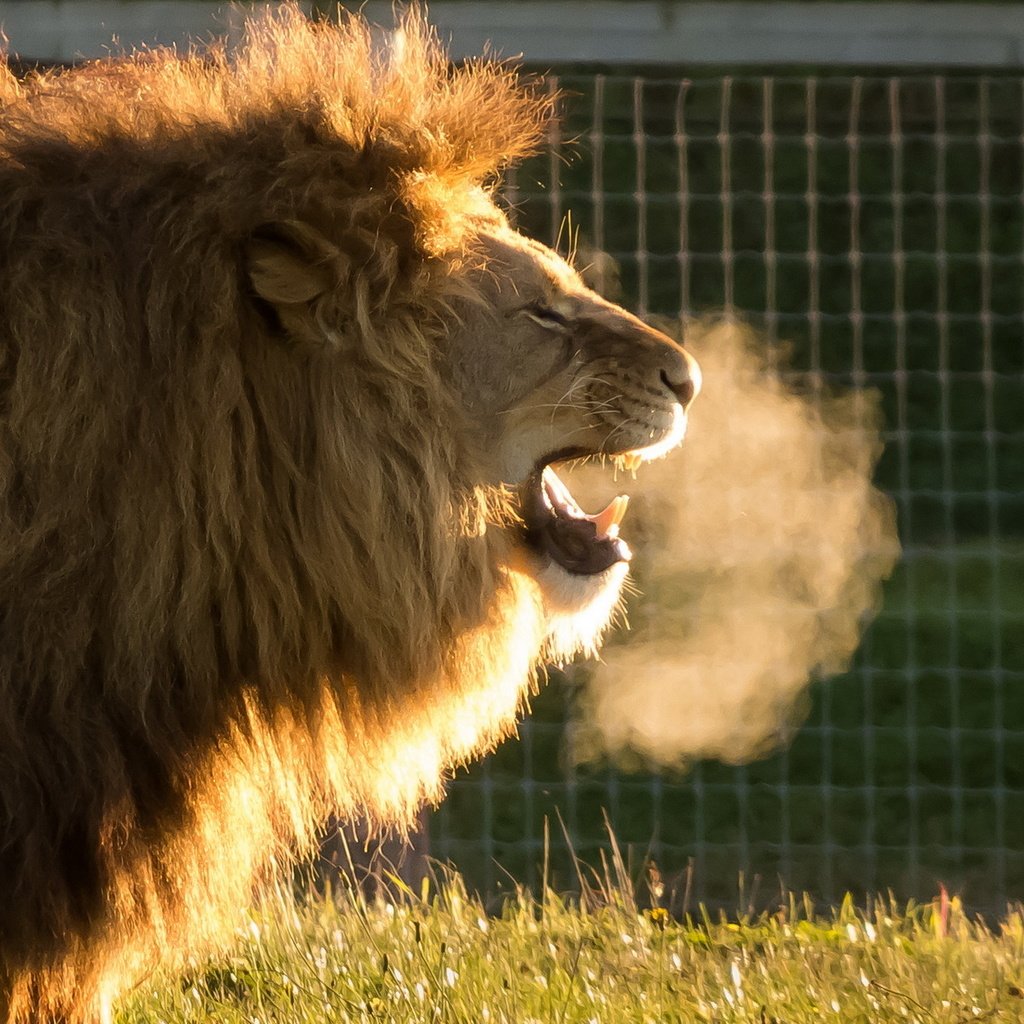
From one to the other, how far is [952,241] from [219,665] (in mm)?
6316

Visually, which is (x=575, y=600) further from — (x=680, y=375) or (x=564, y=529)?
(x=680, y=375)

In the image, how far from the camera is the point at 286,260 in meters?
2.46

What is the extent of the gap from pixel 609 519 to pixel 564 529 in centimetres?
11

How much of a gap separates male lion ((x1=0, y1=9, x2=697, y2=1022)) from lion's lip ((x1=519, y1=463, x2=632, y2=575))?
2 centimetres

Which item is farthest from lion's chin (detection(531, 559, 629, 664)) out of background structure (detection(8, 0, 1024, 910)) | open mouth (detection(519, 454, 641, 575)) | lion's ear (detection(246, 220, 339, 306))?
background structure (detection(8, 0, 1024, 910))

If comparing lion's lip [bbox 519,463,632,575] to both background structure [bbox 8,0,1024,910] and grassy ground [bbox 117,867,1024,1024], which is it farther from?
background structure [bbox 8,0,1024,910]

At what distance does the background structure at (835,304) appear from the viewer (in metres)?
5.13

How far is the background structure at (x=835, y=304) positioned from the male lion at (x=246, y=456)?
6.16 ft

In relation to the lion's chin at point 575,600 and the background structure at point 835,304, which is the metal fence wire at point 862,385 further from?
the lion's chin at point 575,600

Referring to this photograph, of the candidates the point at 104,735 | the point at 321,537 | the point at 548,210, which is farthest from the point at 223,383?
the point at 548,210

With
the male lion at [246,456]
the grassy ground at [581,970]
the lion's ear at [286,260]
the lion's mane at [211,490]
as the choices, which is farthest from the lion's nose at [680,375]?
the grassy ground at [581,970]

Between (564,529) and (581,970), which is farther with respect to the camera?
(581,970)

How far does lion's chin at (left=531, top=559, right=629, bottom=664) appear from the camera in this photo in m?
2.74

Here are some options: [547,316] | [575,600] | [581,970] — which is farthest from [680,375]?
[581,970]
